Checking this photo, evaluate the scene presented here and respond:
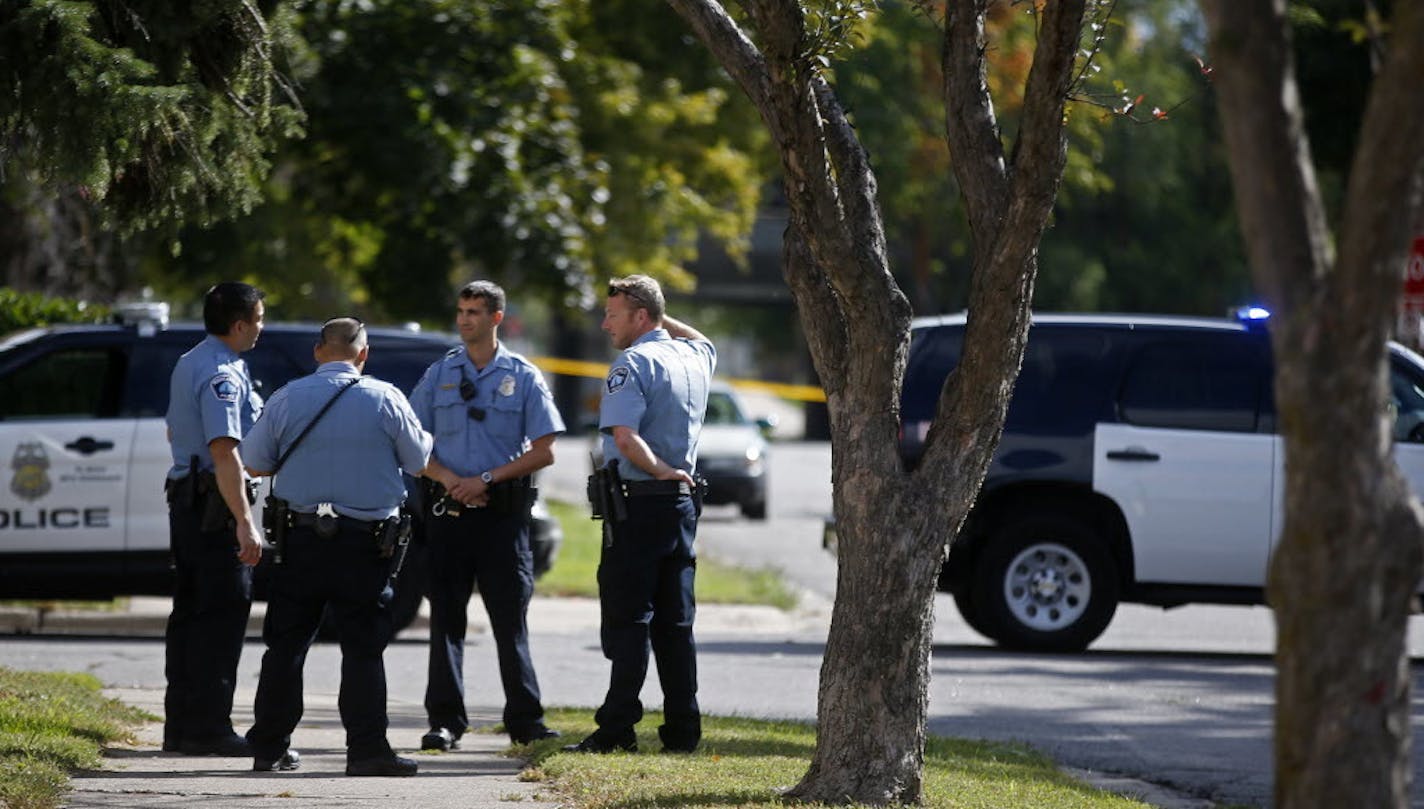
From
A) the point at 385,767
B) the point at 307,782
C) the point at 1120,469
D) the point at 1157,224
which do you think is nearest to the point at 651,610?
the point at 385,767

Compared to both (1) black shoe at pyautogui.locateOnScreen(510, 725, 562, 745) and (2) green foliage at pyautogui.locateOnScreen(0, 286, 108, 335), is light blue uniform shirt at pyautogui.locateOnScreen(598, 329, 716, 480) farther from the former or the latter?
(2) green foliage at pyautogui.locateOnScreen(0, 286, 108, 335)

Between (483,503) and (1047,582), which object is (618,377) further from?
(1047,582)

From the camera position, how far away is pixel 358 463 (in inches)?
305

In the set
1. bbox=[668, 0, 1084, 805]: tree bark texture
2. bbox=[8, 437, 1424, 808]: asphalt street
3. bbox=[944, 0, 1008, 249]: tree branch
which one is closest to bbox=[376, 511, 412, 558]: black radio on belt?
bbox=[8, 437, 1424, 808]: asphalt street

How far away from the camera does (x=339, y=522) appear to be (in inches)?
302

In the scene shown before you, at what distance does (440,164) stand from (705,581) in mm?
5324

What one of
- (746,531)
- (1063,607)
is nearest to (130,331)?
(1063,607)

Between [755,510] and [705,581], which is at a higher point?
[755,510]

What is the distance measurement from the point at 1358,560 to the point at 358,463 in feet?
14.3

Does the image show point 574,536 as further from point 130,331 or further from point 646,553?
point 646,553

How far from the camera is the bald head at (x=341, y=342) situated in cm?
Result: 792

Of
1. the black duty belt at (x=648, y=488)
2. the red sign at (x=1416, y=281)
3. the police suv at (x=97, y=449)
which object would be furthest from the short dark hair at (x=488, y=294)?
the red sign at (x=1416, y=281)

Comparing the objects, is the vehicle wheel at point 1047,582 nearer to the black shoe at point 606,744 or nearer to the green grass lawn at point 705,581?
the green grass lawn at point 705,581

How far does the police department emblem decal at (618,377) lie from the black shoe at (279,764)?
1.91 metres
